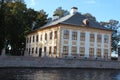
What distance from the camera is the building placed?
45.7m

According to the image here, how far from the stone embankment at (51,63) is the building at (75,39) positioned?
3097 mm

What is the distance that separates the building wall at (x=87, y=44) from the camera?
45.9 meters

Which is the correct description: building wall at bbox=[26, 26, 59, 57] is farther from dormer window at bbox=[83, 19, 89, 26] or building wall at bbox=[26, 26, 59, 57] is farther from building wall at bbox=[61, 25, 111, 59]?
dormer window at bbox=[83, 19, 89, 26]

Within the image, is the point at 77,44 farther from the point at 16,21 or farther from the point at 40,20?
the point at 40,20

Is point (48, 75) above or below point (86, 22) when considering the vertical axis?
below

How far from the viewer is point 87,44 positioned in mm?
47938

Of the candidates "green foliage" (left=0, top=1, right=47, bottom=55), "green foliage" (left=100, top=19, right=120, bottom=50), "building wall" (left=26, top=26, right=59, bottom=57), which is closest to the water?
"green foliage" (left=0, top=1, right=47, bottom=55)

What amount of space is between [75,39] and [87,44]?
95.8 inches

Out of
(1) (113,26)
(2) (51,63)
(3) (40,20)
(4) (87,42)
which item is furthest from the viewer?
(1) (113,26)

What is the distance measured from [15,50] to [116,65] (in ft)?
68.3

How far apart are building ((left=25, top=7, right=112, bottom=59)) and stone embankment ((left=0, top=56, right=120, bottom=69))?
3097 millimetres

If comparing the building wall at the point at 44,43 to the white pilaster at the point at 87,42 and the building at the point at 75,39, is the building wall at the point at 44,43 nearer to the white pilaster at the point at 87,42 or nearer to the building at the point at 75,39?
the building at the point at 75,39

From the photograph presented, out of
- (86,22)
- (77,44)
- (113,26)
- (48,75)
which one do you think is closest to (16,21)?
(77,44)

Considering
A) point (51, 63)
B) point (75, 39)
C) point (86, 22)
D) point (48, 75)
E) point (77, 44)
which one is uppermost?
point (86, 22)
